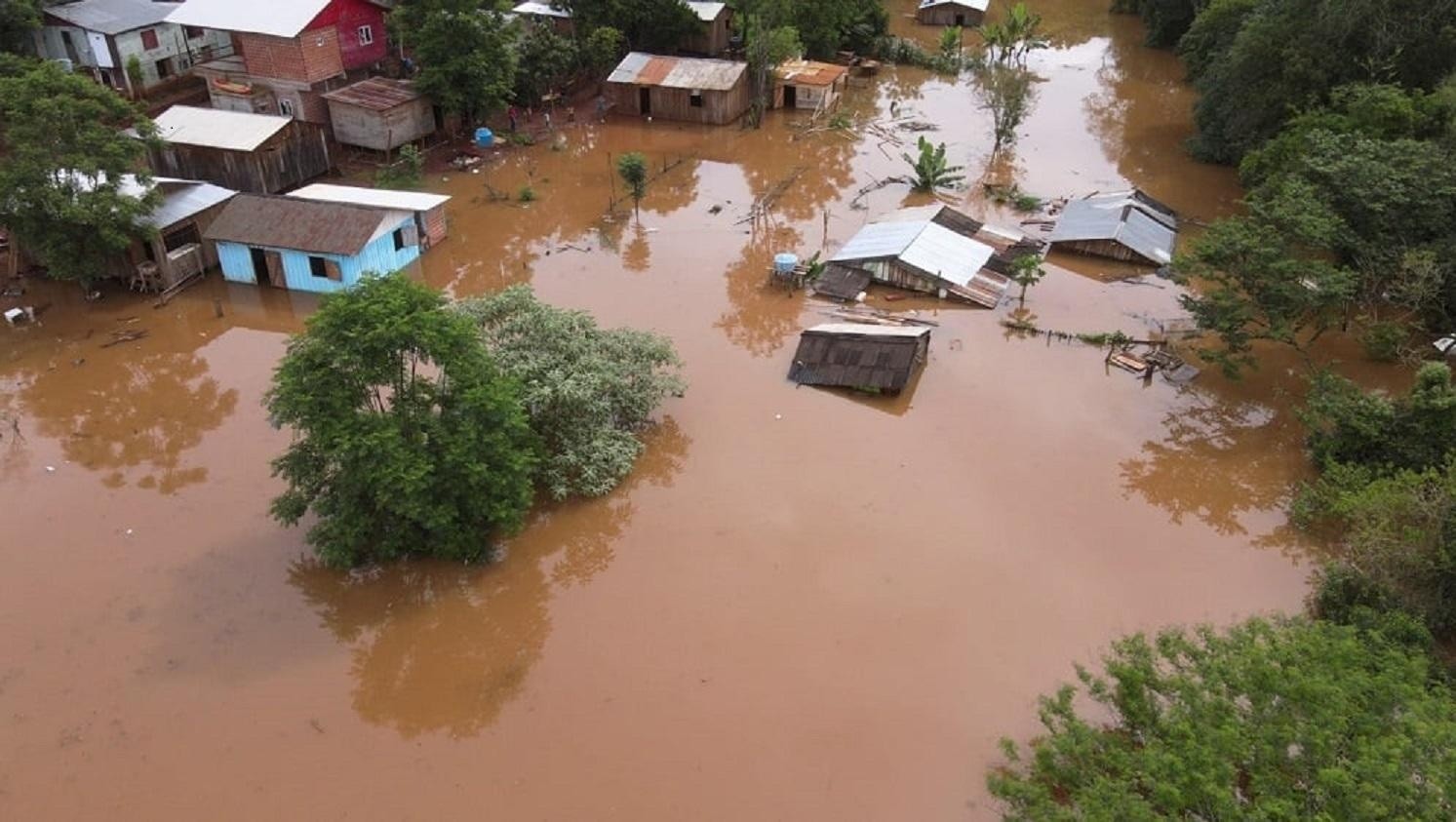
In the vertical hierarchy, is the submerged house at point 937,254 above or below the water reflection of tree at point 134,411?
above

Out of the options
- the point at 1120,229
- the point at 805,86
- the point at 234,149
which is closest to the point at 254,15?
the point at 234,149

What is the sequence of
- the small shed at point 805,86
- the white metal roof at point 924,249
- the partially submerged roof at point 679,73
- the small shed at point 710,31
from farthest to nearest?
the small shed at point 710,31 < the small shed at point 805,86 < the partially submerged roof at point 679,73 < the white metal roof at point 924,249

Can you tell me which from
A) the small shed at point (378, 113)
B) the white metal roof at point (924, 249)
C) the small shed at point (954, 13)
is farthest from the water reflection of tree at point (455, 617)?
the small shed at point (954, 13)

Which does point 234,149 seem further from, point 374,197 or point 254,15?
point 254,15

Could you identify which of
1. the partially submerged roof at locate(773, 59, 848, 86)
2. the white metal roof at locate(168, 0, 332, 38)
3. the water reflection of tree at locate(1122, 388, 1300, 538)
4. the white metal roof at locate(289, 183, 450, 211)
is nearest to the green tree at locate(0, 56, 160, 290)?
the white metal roof at locate(289, 183, 450, 211)

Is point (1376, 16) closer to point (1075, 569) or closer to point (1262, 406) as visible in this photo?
point (1262, 406)

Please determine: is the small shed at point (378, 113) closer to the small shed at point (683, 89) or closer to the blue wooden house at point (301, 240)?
the blue wooden house at point (301, 240)
